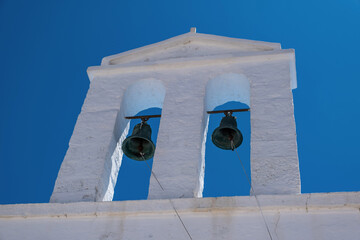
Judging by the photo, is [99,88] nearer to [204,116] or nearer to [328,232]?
[204,116]

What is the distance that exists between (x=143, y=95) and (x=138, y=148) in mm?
967

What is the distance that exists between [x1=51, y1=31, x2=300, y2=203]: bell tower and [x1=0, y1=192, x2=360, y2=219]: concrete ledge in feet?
0.93

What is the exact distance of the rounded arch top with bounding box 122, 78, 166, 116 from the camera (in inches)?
293

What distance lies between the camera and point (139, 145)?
6809 millimetres

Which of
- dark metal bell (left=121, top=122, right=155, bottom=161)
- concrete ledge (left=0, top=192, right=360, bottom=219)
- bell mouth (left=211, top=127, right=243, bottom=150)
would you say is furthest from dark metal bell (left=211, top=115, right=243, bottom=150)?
concrete ledge (left=0, top=192, right=360, bottom=219)

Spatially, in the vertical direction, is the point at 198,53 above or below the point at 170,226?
above

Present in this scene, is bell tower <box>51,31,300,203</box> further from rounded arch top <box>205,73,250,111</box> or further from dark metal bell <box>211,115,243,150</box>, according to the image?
dark metal bell <box>211,115,243,150</box>

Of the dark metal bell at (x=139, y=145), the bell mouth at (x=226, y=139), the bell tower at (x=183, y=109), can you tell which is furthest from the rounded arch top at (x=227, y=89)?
the dark metal bell at (x=139, y=145)

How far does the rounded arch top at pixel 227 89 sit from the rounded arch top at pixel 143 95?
0.61 m

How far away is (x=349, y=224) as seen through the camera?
520 centimetres

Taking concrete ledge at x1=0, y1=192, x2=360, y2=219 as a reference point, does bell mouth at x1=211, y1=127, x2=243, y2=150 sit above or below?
above

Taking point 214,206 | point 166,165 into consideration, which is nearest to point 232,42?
point 166,165

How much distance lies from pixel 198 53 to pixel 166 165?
2091 mm

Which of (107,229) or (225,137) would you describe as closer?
(107,229)
